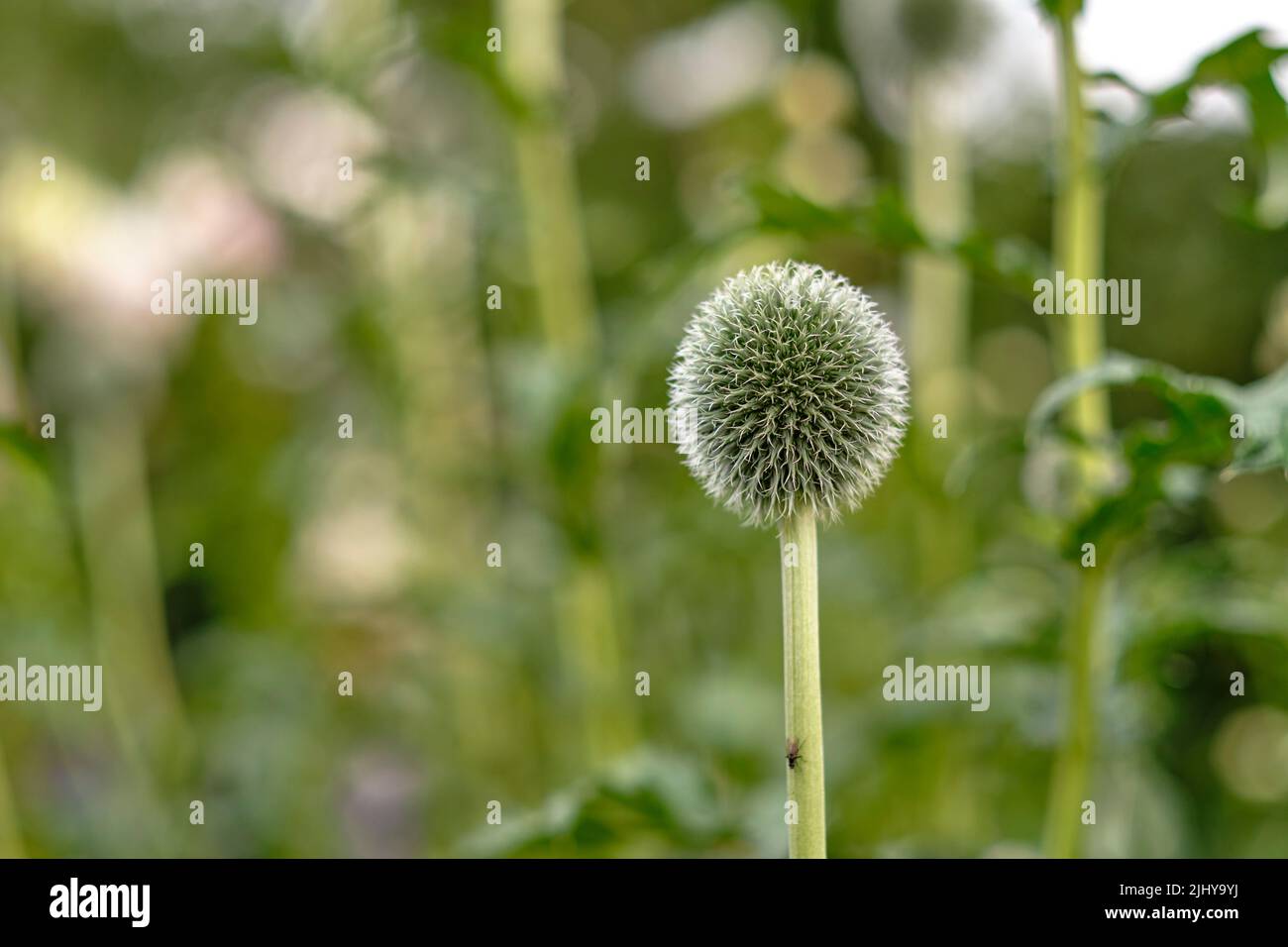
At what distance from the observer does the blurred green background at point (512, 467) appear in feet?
6.37

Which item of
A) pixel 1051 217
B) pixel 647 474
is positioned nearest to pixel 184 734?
pixel 647 474

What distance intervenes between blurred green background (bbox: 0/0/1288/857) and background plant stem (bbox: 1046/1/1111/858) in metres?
0.12

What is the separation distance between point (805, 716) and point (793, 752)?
0.10 ft

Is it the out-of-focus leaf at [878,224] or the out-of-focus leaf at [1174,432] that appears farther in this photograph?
the out-of-focus leaf at [878,224]

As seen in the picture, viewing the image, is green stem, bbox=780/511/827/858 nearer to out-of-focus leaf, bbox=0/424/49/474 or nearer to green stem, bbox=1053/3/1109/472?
green stem, bbox=1053/3/1109/472

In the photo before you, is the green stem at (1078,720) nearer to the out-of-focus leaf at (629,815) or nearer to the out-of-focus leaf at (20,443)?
the out-of-focus leaf at (629,815)

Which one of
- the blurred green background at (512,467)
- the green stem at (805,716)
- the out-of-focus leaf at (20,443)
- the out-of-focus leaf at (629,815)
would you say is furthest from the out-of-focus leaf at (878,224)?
the out-of-focus leaf at (20,443)

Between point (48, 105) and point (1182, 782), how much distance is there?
12.2 ft

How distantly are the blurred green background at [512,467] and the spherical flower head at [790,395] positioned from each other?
42 centimetres

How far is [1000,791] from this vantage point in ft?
8.07

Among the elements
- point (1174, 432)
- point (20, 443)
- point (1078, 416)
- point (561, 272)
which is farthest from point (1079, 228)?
point (20, 443)

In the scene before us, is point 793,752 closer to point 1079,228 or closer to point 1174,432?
point 1174,432

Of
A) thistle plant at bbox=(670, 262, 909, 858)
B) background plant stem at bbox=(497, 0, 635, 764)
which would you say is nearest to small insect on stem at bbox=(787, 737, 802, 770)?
thistle plant at bbox=(670, 262, 909, 858)

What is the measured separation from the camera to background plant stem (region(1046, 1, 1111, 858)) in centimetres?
133
